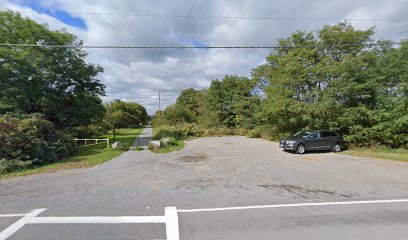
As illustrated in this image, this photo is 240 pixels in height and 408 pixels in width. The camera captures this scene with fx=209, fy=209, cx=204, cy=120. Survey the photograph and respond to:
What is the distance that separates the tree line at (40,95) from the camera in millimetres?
11677

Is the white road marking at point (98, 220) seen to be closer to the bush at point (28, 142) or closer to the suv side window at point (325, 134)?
the bush at point (28, 142)

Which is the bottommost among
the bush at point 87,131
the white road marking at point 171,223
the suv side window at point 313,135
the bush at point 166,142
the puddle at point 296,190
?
the puddle at point 296,190

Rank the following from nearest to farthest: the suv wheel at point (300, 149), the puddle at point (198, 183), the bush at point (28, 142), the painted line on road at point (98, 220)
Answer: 1. the painted line on road at point (98, 220)
2. the puddle at point (198, 183)
3. the bush at point (28, 142)
4. the suv wheel at point (300, 149)

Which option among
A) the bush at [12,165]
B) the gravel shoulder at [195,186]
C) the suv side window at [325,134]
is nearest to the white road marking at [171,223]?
the gravel shoulder at [195,186]

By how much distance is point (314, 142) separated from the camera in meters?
14.4

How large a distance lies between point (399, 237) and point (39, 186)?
10034 mm

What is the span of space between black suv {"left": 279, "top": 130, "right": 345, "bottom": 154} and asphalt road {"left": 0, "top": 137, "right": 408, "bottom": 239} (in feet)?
11.8

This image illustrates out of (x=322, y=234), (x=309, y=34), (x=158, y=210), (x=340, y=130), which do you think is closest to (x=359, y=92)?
(x=340, y=130)

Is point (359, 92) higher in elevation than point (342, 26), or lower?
lower

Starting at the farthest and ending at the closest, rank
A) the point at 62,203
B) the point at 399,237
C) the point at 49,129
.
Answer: the point at 49,129, the point at 62,203, the point at 399,237

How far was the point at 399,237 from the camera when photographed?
364 centimetres

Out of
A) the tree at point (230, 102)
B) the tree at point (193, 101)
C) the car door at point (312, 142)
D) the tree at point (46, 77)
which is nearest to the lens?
the car door at point (312, 142)

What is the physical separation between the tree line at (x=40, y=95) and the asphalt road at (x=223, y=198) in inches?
156

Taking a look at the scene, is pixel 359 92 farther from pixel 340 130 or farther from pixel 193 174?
pixel 193 174
